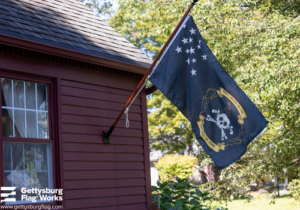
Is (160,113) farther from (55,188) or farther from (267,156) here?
(55,188)

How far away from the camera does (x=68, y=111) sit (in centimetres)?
530

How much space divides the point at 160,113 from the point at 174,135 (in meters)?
2.19

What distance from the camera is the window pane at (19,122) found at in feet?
15.4

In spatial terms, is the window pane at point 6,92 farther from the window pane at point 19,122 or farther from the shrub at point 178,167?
the shrub at point 178,167

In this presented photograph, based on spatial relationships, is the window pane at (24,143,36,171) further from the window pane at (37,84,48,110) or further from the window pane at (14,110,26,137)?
the window pane at (37,84,48,110)

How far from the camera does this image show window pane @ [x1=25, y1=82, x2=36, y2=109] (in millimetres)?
4913

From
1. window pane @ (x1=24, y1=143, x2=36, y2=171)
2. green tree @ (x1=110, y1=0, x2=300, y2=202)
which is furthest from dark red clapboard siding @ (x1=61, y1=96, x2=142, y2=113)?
green tree @ (x1=110, y1=0, x2=300, y2=202)

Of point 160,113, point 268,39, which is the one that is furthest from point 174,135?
point 268,39

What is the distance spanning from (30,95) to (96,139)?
1.38 meters

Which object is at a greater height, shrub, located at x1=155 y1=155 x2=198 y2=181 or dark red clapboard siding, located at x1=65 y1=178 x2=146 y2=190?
dark red clapboard siding, located at x1=65 y1=178 x2=146 y2=190

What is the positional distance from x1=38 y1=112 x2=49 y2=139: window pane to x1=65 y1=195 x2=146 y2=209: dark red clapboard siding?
1105mm

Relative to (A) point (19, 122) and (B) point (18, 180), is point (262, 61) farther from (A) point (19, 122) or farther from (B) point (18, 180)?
(B) point (18, 180)

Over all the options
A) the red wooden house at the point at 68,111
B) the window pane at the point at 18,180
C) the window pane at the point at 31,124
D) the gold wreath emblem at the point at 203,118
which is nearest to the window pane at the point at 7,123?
the red wooden house at the point at 68,111

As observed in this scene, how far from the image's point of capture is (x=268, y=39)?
9125mm
